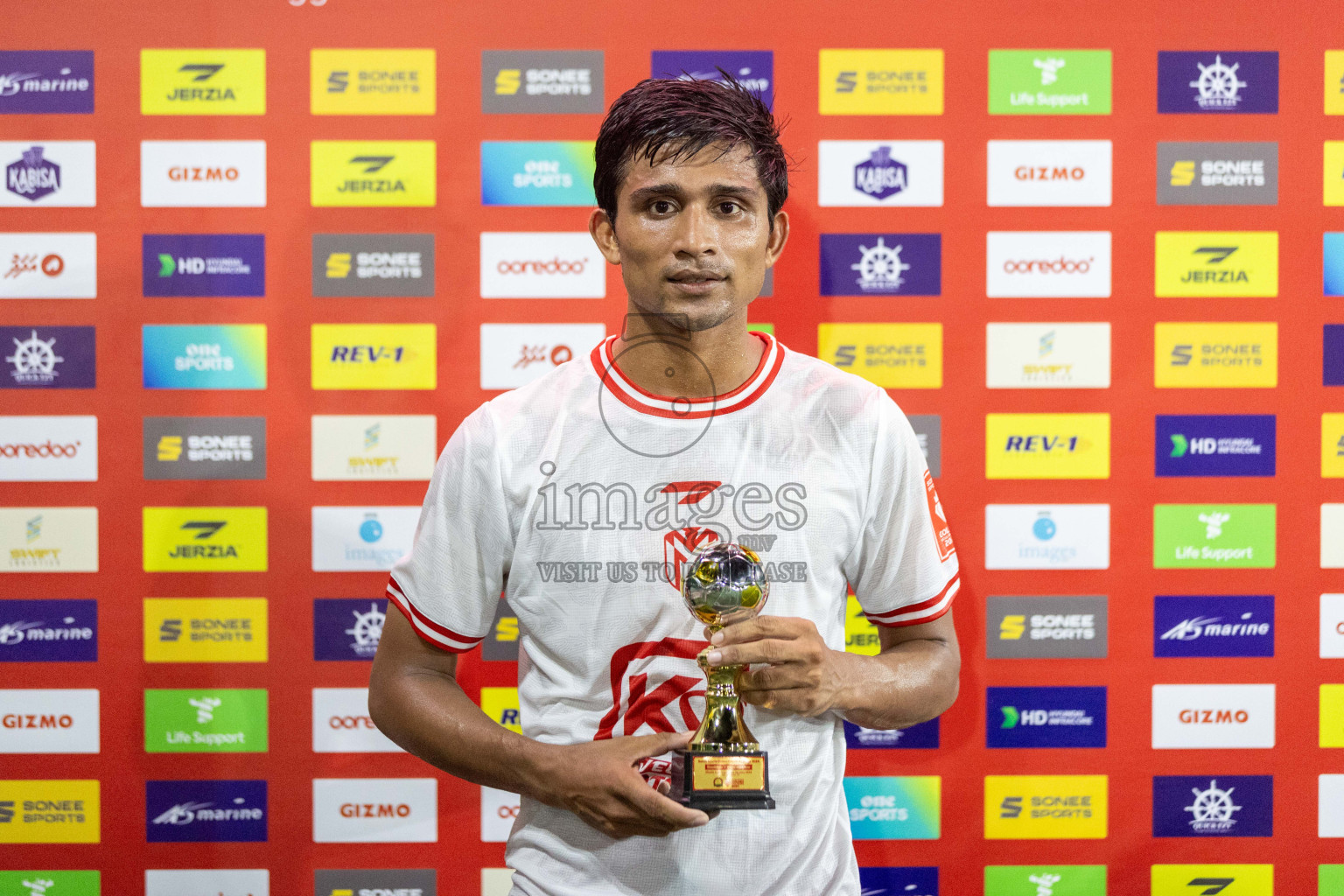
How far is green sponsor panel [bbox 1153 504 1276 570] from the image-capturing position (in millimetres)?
2041

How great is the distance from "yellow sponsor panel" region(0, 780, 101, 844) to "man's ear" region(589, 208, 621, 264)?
1704mm

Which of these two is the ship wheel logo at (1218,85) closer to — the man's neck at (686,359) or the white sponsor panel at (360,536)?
the man's neck at (686,359)

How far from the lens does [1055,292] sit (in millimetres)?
2035

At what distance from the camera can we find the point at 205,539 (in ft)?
6.62

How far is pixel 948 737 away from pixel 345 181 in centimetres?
179

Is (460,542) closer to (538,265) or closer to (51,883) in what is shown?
(538,265)

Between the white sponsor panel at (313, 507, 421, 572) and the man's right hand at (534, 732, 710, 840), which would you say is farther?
the white sponsor panel at (313, 507, 421, 572)

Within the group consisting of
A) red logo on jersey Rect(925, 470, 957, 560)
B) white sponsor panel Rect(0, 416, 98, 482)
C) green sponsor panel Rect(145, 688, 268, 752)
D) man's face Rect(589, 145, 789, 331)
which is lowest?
green sponsor panel Rect(145, 688, 268, 752)

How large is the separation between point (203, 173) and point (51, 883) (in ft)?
5.22

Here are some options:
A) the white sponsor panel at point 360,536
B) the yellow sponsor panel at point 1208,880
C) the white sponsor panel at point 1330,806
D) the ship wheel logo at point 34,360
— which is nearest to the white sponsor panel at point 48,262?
the ship wheel logo at point 34,360

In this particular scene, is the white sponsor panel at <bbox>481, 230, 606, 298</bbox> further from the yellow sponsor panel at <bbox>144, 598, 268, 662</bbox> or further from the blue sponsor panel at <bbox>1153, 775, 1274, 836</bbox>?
the blue sponsor panel at <bbox>1153, 775, 1274, 836</bbox>

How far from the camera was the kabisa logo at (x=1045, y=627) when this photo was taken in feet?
6.71

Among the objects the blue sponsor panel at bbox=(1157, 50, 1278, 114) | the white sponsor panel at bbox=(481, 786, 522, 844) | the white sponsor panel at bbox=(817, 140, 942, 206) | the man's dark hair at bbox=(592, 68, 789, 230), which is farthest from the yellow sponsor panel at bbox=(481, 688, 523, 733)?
the blue sponsor panel at bbox=(1157, 50, 1278, 114)

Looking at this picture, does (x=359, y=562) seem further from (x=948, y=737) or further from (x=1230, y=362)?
(x=1230, y=362)
